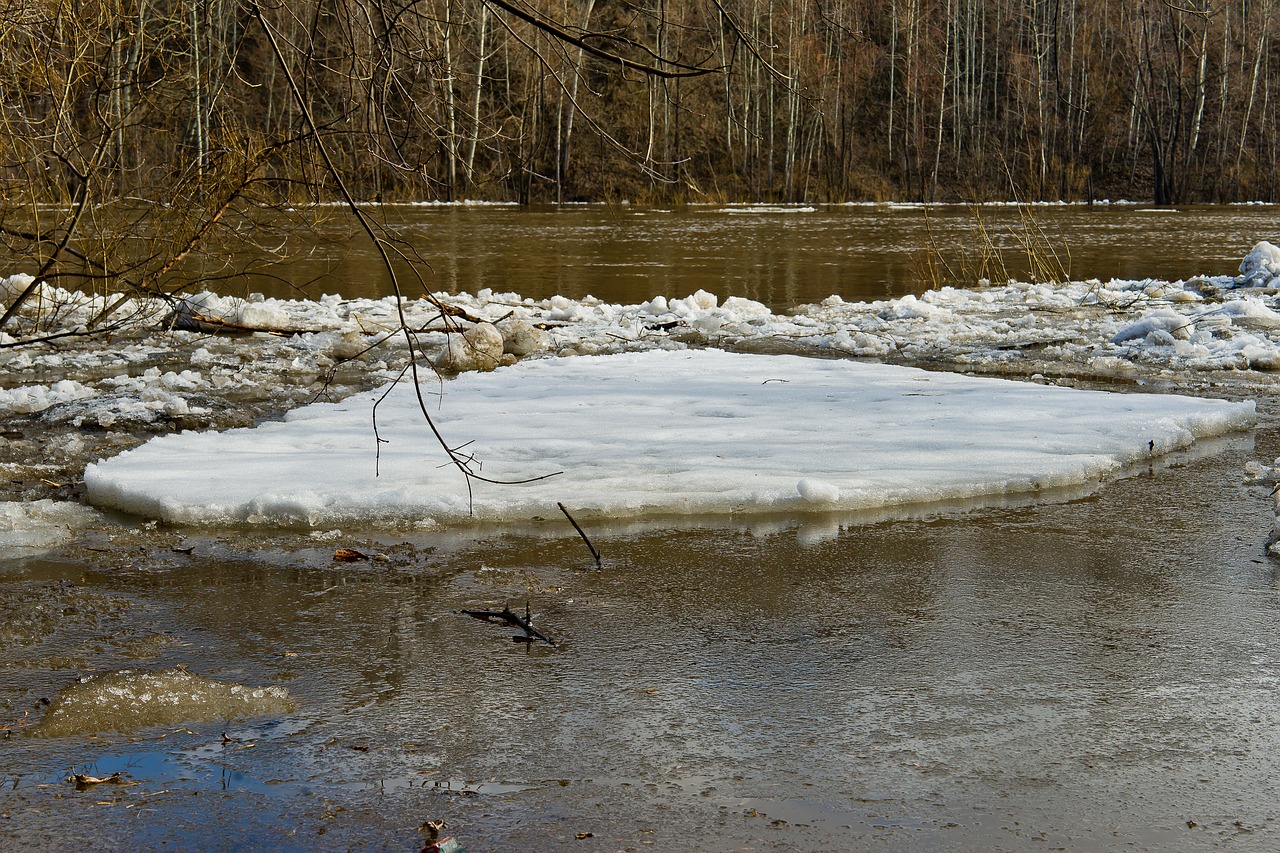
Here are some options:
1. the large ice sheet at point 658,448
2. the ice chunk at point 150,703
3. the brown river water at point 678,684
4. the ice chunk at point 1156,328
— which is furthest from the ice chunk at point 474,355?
the ice chunk at point 150,703

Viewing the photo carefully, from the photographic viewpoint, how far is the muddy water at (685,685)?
2053 mm

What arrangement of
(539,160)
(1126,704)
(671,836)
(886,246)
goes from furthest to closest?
(539,160)
(886,246)
(1126,704)
(671,836)

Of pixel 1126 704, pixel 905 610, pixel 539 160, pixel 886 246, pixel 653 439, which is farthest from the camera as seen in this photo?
pixel 539 160

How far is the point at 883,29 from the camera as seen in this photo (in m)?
40.6

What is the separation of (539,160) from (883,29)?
13.9 meters

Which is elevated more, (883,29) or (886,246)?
(883,29)

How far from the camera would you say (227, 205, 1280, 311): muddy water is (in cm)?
1324

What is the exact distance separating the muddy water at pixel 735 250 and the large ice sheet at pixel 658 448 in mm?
2614

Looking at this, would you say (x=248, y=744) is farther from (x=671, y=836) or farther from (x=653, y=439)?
(x=653, y=439)

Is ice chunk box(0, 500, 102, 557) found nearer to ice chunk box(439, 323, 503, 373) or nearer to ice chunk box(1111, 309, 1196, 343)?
ice chunk box(439, 323, 503, 373)

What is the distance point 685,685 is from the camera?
2.64 metres

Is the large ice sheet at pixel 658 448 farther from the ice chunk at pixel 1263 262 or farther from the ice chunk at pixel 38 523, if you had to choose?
the ice chunk at pixel 1263 262

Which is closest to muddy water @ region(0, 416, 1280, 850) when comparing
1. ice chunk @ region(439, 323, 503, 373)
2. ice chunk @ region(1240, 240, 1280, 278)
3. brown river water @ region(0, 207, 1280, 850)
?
brown river water @ region(0, 207, 1280, 850)

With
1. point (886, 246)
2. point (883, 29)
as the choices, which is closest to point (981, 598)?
point (886, 246)
